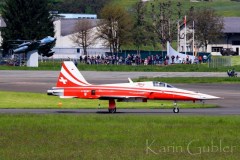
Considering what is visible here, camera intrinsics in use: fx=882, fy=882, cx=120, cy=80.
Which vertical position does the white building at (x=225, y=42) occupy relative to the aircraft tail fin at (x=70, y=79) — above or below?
above

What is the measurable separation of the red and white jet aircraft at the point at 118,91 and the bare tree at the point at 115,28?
83.4 m

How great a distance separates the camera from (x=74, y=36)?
13950 centimetres

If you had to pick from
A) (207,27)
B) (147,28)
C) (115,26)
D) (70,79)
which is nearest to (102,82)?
(70,79)

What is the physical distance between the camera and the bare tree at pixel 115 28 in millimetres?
126812

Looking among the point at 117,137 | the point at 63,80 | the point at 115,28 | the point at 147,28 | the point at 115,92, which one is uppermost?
the point at 147,28

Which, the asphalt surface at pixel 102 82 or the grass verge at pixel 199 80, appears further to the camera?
the grass verge at pixel 199 80

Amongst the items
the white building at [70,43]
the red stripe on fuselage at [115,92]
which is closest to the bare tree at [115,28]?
the white building at [70,43]

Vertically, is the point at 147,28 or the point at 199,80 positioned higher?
the point at 147,28

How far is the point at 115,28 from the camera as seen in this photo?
12744cm

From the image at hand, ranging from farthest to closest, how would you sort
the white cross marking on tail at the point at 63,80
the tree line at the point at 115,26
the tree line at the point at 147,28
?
the tree line at the point at 147,28, the tree line at the point at 115,26, the white cross marking on tail at the point at 63,80

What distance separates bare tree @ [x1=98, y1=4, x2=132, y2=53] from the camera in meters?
127

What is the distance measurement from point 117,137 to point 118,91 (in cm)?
1372

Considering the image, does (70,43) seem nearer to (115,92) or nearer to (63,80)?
(63,80)

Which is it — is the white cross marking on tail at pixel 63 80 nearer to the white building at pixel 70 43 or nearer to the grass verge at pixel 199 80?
the grass verge at pixel 199 80
